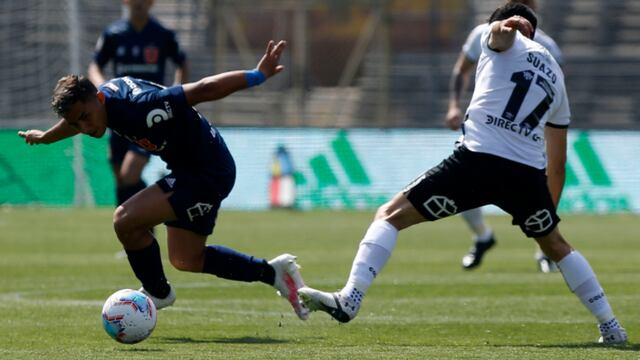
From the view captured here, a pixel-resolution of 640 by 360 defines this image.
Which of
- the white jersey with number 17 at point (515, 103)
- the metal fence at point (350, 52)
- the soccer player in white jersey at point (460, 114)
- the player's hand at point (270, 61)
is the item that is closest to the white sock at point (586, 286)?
the white jersey with number 17 at point (515, 103)

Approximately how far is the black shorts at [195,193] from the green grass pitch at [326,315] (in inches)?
27.7

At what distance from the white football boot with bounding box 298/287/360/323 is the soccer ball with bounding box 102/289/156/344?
85cm

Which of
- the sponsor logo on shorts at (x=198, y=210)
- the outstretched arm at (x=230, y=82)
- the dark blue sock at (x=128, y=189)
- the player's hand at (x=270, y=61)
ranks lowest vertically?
the dark blue sock at (x=128, y=189)

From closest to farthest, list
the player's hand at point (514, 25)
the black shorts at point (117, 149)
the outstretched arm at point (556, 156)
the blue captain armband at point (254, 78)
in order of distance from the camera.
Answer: the player's hand at point (514, 25)
the blue captain armband at point (254, 78)
the outstretched arm at point (556, 156)
the black shorts at point (117, 149)

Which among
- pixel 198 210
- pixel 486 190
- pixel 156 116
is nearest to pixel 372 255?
pixel 486 190

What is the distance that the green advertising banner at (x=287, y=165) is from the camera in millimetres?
22297

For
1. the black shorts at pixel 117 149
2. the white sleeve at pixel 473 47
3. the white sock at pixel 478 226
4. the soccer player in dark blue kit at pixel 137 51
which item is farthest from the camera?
the black shorts at pixel 117 149

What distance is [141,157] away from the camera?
12.8 metres

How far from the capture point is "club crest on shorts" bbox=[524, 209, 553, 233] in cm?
718

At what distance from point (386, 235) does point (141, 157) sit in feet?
19.4

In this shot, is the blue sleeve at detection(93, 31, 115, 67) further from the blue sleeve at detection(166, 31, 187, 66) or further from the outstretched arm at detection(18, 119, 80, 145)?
the outstretched arm at detection(18, 119, 80, 145)

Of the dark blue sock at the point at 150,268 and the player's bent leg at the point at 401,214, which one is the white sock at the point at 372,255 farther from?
the dark blue sock at the point at 150,268

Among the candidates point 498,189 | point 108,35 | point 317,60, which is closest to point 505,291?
point 498,189

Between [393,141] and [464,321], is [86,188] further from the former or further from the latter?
[464,321]
